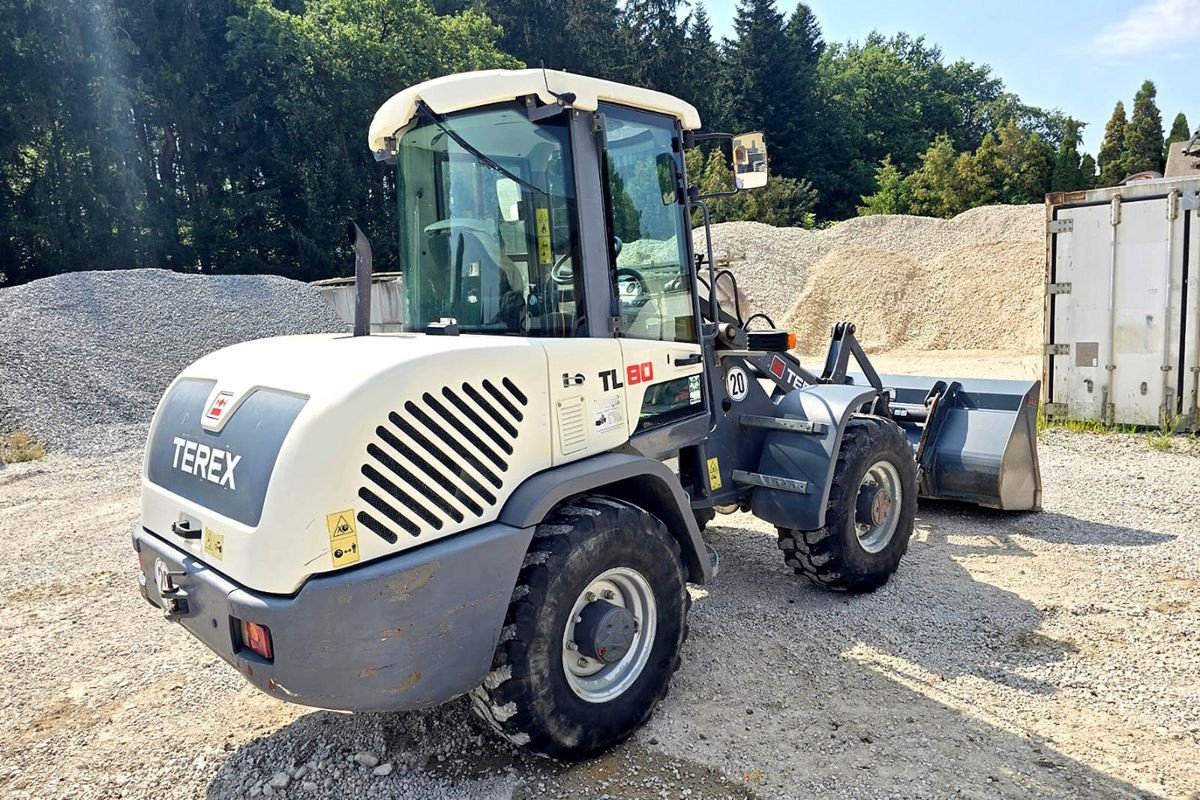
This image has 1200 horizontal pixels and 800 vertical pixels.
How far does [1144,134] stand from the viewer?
3447 centimetres

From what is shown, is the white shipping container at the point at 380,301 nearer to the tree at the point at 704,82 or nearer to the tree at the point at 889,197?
the tree at the point at 889,197

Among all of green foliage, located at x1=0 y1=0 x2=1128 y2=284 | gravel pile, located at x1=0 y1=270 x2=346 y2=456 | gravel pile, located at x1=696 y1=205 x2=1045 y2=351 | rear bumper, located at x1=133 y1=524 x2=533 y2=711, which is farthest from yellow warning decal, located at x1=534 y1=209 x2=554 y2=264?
green foliage, located at x1=0 y1=0 x2=1128 y2=284

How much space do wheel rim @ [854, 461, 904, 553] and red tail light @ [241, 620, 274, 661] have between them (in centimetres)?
315

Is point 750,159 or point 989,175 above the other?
point 989,175

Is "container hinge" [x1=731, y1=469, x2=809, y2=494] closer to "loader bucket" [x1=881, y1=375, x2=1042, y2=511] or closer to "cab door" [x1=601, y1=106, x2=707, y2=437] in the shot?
"cab door" [x1=601, y1=106, x2=707, y2=437]

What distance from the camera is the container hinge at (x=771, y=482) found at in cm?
427

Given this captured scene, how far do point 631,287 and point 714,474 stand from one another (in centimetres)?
116

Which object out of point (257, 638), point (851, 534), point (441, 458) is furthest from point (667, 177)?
point (257, 638)

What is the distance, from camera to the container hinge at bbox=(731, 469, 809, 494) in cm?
427

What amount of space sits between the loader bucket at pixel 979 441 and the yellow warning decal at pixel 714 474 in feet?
6.71

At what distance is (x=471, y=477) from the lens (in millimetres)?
2822

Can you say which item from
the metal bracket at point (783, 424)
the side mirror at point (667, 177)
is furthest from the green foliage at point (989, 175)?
the side mirror at point (667, 177)

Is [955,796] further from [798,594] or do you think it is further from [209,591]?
[209,591]

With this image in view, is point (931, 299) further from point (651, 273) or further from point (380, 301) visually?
point (651, 273)
